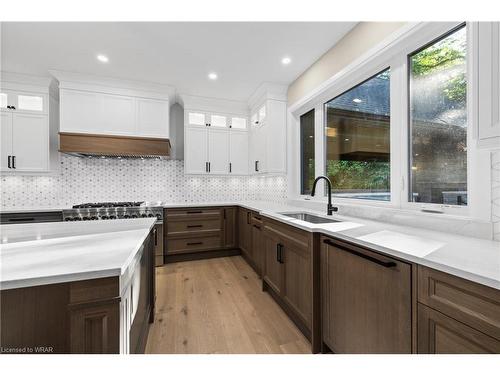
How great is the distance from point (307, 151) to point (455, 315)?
2578 millimetres

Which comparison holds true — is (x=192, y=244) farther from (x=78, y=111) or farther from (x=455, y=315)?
(x=455, y=315)

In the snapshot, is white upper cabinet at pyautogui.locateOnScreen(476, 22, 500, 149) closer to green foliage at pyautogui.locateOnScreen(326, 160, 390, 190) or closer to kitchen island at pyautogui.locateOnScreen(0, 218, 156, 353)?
green foliage at pyautogui.locateOnScreen(326, 160, 390, 190)

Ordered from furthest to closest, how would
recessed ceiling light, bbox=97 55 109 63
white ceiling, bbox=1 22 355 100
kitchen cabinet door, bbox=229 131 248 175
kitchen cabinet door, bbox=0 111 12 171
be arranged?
kitchen cabinet door, bbox=229 131 248 175
kitchen cabinet door, bbox=0 111 12 171
recessed ceiling light, bbox=97 55 109 63
white ceiling, bbox=1 22 355 100

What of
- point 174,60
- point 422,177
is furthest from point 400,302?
point 174,60

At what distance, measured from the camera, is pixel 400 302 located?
37.9 inches

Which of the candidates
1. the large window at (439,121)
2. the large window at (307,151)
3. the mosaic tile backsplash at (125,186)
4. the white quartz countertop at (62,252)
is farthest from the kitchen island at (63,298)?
the mosaic tile backsplash at (125,186)

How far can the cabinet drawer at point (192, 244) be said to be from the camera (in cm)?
326

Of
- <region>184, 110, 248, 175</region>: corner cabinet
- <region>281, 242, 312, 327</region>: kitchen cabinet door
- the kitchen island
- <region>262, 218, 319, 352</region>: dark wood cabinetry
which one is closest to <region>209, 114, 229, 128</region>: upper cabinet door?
<region>184, 110, 248, 175</region>: corner cabinet

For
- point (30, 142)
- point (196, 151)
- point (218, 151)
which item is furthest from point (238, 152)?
point (30, 142)

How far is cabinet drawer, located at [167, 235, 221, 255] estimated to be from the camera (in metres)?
3.26

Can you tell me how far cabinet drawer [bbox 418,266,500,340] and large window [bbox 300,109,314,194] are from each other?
2.19m
